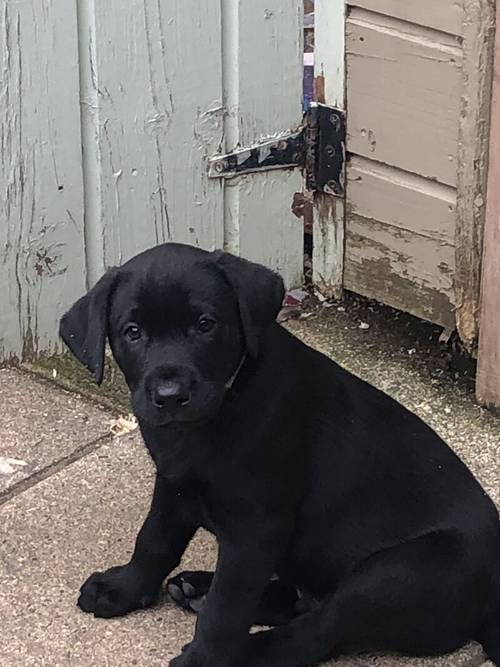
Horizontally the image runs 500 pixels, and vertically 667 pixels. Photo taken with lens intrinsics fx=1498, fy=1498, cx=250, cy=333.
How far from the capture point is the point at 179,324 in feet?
9.41

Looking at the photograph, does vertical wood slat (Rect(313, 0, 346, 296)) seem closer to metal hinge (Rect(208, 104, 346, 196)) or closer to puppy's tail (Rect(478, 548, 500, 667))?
metal hinge (Rect(208, 104, 346, 196))

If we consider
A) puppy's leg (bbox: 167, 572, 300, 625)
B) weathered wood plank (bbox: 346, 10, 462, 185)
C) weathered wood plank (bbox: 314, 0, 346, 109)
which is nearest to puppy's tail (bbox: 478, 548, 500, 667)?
puppy's leg (bbox: 167, 572, 300, 625)

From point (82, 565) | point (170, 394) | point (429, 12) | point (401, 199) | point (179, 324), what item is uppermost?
point (429, 12)

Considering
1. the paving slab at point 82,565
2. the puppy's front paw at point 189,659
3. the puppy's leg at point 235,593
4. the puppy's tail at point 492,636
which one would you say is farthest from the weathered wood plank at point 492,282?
the puppy's front paw at point 189,659

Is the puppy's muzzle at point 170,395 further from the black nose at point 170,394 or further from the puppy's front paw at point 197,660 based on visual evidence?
the puppy's front paw at point 197,660

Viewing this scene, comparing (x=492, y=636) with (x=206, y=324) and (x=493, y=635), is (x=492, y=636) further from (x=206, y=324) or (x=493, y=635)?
(x=206, y=324)

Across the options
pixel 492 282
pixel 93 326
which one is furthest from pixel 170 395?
pixel 492 282

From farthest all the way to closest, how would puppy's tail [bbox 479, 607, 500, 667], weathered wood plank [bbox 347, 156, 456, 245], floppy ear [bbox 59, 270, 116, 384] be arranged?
weathered wood plank [bbox 347, 156, 456, 245] < puppy's tail [bbox 479, 607, 500, 667] < floppy ear [bbox 59, 270, 116, 384]

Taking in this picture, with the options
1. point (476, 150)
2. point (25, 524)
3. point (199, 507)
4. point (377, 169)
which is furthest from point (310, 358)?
point (377, 169)

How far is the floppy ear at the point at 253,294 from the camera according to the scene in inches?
115

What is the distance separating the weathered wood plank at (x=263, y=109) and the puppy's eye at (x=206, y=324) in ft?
5.77

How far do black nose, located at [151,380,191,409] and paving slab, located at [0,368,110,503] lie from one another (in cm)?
106

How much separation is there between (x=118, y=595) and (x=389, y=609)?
652 mm

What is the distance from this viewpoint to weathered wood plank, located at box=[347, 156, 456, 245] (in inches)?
168
